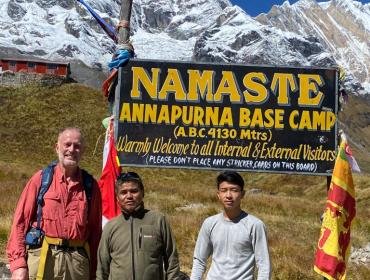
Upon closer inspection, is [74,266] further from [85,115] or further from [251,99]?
[85,115]

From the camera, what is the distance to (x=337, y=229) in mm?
6676

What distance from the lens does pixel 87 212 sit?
513cm

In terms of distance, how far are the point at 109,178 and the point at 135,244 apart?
2767 mm

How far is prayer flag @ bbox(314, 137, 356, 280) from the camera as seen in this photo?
657 cm

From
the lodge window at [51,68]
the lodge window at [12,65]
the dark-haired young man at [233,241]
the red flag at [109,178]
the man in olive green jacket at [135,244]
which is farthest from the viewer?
the lodge window at [12,65]

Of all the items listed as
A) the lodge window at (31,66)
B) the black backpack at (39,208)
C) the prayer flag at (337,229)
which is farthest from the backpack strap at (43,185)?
the lodge window at (31,66)

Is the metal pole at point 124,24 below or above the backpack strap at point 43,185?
above

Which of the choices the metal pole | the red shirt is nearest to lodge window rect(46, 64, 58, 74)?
the metal pole

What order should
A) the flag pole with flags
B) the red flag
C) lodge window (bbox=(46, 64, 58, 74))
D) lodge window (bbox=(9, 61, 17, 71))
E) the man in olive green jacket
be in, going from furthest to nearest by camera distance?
lodge window (bbox=(9, 61, 17, 71)), lodge window (bbox=(46, 64, 58, 74)), the red flag, the flag pole with flags, the man in olive green jacket

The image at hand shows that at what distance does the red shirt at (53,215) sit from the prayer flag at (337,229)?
2994mm

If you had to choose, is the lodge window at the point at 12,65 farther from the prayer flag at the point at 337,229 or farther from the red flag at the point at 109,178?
the prayer flag at the point at 337,229

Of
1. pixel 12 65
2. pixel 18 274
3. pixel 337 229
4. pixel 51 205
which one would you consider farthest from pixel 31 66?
Answer: pixel 18 274

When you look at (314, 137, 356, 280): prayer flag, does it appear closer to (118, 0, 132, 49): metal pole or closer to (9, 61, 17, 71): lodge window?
(118, 0, 132, 49): metal pole

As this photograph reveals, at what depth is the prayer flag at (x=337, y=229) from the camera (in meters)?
6.57
